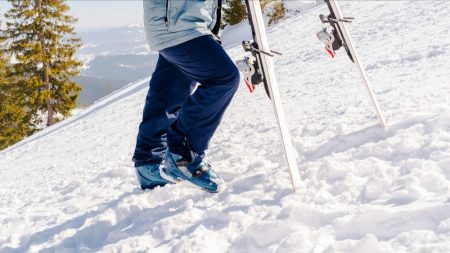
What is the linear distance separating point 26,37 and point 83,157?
808 inches

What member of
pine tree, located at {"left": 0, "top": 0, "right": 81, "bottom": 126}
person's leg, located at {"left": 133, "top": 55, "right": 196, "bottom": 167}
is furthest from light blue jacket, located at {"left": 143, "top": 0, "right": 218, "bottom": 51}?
pine tree, located at {"left": 0, "top": 0, "right": 81, "bottom": 126}

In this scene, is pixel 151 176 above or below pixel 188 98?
below

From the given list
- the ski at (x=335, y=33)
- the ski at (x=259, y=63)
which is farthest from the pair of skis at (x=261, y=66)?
the ski at (x=335, y=33)

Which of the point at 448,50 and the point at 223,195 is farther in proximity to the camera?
the point at 448,50

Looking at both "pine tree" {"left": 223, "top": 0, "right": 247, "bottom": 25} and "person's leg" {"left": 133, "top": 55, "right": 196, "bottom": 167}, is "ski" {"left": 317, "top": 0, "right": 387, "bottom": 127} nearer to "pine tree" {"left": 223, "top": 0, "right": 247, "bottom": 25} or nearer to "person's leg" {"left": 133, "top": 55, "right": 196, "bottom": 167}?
"person's leg" {"left": 133, "top": 55, "right": 196, "bottom": 167}

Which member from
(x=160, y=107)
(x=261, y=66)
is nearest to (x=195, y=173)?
(x=160, y=107)

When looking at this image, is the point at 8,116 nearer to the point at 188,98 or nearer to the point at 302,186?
the point at 188,98

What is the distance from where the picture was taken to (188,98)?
2.80 metres

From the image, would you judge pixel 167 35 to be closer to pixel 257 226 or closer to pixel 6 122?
pixel 257 226

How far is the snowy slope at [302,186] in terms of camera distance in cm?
198

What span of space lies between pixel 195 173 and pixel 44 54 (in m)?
22.5

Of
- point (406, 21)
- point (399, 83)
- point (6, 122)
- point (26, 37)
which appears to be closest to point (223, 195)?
point (399, 83)

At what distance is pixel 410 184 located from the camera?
2.15 m

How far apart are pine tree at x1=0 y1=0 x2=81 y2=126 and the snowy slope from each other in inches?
733
